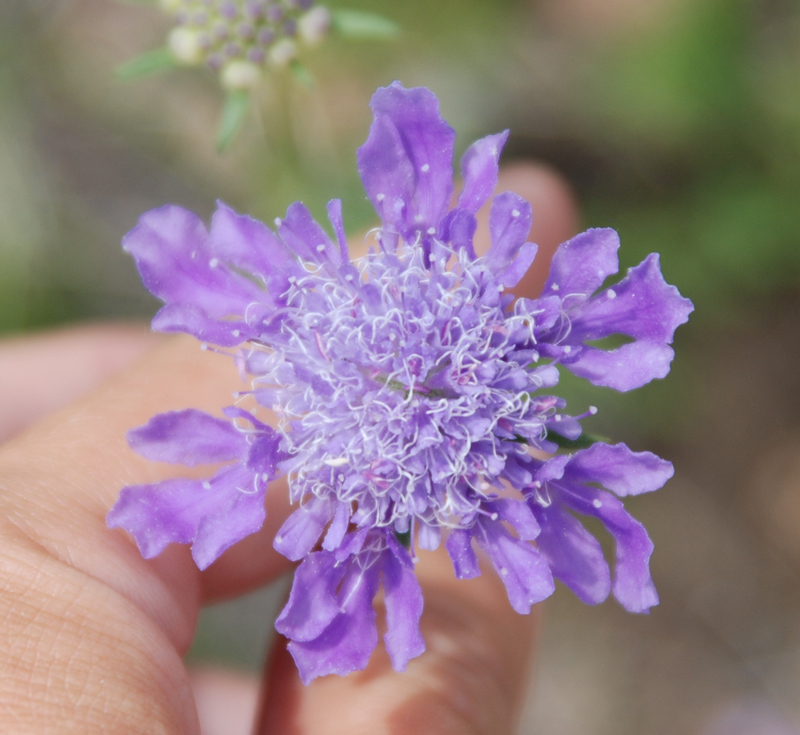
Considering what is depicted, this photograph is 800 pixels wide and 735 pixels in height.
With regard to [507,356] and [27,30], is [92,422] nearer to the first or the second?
[507,356]

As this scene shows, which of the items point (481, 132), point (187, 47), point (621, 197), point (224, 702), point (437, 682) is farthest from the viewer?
point (481, 132)

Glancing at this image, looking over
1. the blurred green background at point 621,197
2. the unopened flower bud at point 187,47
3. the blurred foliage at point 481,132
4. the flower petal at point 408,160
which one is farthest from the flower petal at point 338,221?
the blurred green background at point 621,197

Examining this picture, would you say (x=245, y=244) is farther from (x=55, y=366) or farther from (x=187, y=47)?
(x=55, y=366)

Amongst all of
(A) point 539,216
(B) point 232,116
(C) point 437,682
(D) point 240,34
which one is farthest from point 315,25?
(C) point 437,682

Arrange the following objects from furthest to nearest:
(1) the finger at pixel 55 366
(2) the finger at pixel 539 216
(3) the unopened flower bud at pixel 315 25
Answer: (1) the finger at pixel 55 366
(2) the finger at pixel 539 216
(3) the unopened flower bud at pixel 315 25

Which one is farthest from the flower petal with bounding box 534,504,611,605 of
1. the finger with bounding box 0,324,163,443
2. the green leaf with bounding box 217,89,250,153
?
the finger with bounding box 0,324,163,443

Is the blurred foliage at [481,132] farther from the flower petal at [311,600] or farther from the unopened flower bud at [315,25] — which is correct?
the flower petal at [311,600]

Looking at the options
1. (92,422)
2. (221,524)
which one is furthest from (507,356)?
(92,422)
